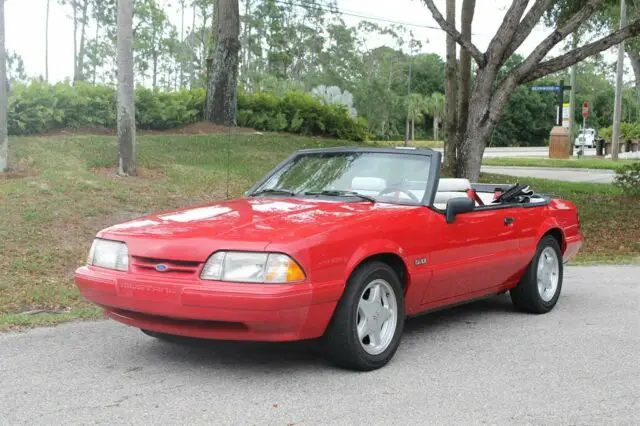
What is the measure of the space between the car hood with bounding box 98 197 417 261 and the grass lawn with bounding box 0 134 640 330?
6.27 ft

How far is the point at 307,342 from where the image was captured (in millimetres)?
4941

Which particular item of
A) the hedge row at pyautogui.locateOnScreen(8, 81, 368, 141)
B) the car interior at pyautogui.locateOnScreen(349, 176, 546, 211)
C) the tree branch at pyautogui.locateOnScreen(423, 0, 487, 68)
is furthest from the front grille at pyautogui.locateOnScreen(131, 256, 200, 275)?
the hedge row at pyautogui.locateOnScreen(8, 81, 368, 141)

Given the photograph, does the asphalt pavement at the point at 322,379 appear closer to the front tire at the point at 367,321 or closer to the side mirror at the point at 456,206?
the front tire at the point at 367,321

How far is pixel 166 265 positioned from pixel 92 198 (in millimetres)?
7937

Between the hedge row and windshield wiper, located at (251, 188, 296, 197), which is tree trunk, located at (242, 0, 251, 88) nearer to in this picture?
the hedge row

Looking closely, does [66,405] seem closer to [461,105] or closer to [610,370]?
[610,370]

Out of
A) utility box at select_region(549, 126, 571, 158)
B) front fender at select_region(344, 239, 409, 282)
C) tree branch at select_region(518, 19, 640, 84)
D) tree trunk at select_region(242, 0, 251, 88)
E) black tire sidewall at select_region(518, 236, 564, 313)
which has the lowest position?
black tire sidewall at select_region(518, 236, 564, 313)

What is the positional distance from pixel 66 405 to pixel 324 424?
1411 mm

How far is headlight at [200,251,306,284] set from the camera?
173 inches

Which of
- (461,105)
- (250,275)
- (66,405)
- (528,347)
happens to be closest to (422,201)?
(528,347)

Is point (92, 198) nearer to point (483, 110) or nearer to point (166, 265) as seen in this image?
point (483, 110)

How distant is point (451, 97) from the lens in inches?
747

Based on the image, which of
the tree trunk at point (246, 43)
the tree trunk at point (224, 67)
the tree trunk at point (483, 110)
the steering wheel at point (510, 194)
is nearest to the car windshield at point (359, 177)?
the steering wheel at point (510, 194)

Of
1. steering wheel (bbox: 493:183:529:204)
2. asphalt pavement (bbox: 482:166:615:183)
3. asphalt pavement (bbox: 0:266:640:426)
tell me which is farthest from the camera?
asphalt pavement (bbox: 482:166:615:183)
